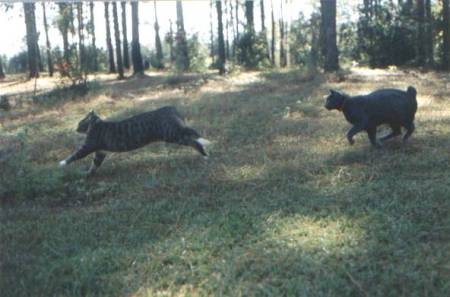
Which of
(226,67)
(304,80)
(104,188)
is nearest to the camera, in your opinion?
(104,188)

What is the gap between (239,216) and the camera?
6.00 m

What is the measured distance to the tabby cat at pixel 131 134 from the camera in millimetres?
8328

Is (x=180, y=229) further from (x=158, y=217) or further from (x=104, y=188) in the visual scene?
(x=104, y=188)

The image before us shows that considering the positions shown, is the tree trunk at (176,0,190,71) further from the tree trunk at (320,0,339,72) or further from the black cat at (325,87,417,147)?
the black cat at (325,87,417,147)

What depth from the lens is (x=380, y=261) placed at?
185 inches

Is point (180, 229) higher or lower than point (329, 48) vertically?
lower

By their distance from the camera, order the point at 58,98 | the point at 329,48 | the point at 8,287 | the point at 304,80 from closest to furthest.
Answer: the point at 8,287 → the point at 58,98 → the point at 304,80 → the point at 329,48

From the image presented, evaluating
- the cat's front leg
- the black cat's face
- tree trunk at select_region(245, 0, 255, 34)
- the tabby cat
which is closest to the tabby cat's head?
the tabby cat

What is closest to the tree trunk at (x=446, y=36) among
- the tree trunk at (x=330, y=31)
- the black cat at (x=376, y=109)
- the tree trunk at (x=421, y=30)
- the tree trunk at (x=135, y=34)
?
the tree trunk at (x=421, y=30)

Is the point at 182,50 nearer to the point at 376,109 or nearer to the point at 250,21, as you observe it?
the point at 250,21

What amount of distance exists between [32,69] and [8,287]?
25.7 meters

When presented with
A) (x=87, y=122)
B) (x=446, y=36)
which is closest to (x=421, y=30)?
(x=446, y=36)

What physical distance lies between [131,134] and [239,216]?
9.82 ft

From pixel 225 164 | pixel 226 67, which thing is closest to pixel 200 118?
pixel 225 164
